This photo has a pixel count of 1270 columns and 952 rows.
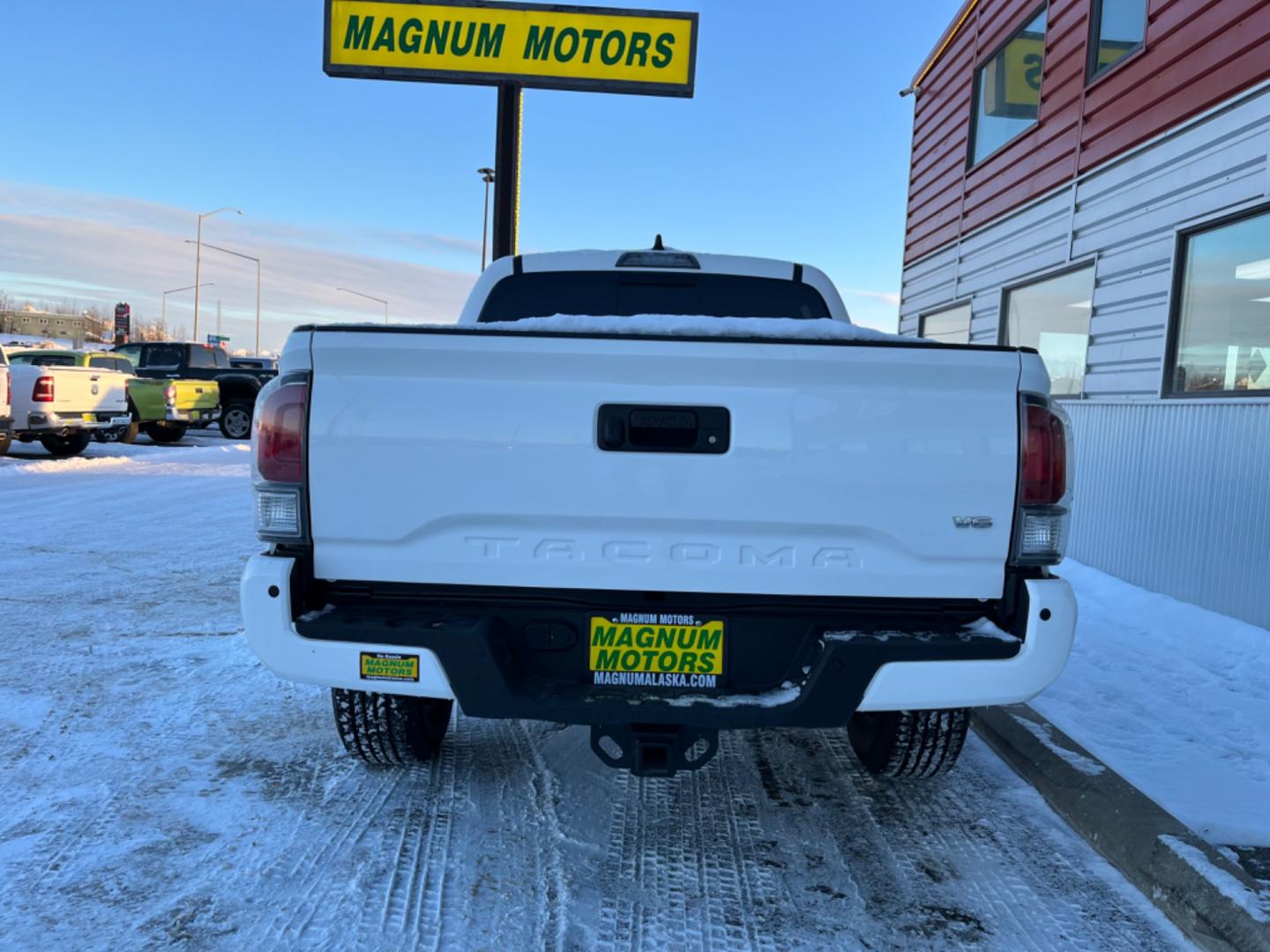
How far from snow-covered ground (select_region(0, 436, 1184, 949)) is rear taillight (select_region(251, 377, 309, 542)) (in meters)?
1.02

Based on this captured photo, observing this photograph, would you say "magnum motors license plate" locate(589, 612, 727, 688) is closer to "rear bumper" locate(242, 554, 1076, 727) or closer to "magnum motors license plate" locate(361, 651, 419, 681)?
"rear bumper" locate(242, 554, 1076, 727)

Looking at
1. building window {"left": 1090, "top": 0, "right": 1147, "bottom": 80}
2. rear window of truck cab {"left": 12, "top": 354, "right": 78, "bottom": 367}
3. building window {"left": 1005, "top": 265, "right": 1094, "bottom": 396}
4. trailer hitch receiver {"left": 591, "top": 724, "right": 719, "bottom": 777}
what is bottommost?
trailer hitch receiver {"left": 591, "top": 724, "right": 719, "bottom": 777}

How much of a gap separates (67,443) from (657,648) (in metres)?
15.3

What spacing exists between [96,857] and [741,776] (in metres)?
2.15

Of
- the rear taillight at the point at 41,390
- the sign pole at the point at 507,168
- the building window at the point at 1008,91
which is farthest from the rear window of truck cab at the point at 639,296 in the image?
the rear taillight at the point at 41,390

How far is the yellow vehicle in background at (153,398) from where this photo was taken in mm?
15430

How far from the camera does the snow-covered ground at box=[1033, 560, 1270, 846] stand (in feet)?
9.95

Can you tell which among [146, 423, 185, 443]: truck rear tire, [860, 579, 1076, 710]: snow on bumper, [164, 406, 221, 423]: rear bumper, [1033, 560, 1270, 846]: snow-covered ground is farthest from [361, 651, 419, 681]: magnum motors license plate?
[146, 423, 185, 443]: truck rear tire

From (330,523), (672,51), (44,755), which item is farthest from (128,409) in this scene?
(330,523)

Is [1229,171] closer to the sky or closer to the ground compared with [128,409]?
closer to the sky

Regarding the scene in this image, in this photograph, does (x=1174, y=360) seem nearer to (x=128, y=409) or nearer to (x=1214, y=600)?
(x=1214, y=600)

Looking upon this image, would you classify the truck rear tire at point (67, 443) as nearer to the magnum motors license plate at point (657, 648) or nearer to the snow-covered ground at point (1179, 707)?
the magnum motors license plate at point (657, 648)

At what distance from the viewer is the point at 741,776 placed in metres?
3.36

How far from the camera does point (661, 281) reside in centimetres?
405
